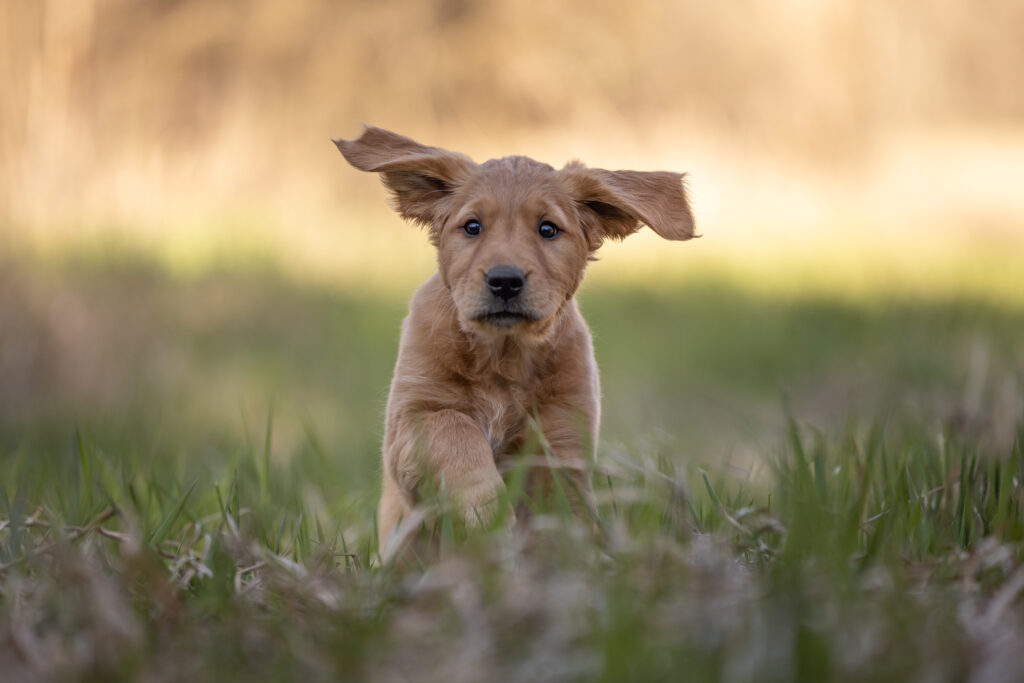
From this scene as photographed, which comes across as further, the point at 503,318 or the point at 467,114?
the point at 467,114

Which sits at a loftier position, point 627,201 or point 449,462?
point 627,201

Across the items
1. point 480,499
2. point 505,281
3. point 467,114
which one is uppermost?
point 467,114

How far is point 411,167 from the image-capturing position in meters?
3.66

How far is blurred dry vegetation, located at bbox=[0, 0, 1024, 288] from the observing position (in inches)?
301

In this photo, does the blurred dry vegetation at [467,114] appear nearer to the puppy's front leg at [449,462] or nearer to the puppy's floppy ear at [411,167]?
the puppy's floppy ear at [411,167]

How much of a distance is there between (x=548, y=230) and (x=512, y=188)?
19 cm

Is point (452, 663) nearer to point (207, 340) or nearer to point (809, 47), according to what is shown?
point (207, 340)

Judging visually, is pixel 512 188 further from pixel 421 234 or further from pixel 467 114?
pixel 467 114

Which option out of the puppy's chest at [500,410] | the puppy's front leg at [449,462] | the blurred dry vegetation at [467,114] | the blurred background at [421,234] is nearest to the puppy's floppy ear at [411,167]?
the puppy's chest at [500,410]

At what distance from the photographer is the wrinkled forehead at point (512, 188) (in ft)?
11.5

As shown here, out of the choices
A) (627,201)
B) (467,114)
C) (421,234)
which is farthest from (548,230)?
(467,114)

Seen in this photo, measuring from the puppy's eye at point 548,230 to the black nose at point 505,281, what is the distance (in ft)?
1.10

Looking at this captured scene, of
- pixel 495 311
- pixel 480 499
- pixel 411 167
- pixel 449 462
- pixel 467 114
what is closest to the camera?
pixel 480 499

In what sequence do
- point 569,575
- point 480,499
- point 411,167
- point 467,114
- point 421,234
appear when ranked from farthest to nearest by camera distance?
1. point 467,114
2. point 421,234
3. point 411,167
4. point 480,499
5. point 569,575
